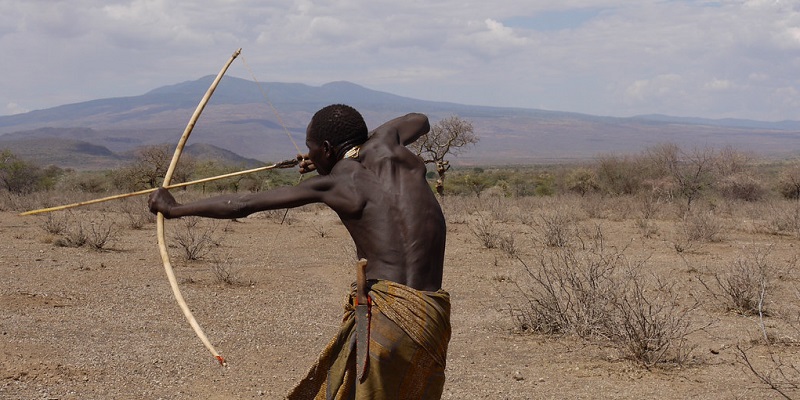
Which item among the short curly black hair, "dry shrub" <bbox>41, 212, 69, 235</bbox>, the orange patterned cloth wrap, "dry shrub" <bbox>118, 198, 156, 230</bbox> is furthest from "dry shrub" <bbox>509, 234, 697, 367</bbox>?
"dry shrub" <bbox>118, 198, 156, 230</bbox>

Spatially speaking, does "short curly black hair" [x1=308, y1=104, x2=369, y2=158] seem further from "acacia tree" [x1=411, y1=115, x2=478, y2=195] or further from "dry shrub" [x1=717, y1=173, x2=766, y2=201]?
"dry shrub" [x1=717, y1=173, x2=766, y2=201]

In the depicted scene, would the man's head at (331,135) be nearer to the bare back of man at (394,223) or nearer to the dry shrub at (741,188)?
the bare back of man at (394,223)

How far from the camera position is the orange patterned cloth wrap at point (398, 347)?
3.12 meters

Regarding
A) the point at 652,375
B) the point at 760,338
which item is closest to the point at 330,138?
the point at 652,375

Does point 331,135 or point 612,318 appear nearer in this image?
point 331,135

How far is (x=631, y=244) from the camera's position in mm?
13727

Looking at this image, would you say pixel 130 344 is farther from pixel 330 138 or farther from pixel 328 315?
pixel 330 138

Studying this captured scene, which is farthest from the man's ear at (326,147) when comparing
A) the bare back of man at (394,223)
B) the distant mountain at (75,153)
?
the distant mountain at (75,153)

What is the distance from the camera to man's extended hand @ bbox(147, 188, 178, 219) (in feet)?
10.9

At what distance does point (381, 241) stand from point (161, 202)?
0.93 meters

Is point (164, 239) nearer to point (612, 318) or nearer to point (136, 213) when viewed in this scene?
point (612, 318)

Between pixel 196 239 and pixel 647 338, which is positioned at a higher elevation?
pixel 647 338

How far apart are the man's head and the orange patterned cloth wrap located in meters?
0.56

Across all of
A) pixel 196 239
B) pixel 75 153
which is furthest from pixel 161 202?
pixel 75 153
